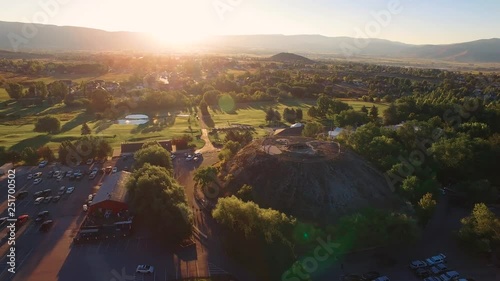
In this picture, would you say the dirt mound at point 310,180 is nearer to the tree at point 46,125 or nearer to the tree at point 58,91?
the tree at point 46,125

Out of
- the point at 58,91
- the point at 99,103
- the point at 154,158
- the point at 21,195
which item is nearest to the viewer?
the point at 21,195

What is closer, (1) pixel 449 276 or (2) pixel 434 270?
(1) pixel 449 276

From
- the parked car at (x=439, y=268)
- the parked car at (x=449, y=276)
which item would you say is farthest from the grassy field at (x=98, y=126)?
the parked car at (x=449, y=276)

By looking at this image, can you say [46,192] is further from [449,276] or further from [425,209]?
[449,276]

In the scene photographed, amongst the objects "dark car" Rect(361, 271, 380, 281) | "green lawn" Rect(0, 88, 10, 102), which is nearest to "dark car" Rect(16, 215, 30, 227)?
"dark car" Rect(361, 271, 380, 281)

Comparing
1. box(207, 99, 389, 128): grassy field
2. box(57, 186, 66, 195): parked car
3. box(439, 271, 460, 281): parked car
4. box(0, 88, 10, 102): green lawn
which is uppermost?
box(439, 271, 460, 281): parked car

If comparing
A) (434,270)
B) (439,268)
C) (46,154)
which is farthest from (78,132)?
(439,268)

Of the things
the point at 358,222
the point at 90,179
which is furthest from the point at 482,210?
the point at 90,179

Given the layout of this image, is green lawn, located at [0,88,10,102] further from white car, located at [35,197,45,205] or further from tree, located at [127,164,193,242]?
tree, located at [127,164,193,242]
